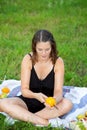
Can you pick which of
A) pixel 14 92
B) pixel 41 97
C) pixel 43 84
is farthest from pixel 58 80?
pixel 14 92

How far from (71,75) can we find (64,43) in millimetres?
1352

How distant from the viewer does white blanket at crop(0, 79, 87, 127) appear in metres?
4.73

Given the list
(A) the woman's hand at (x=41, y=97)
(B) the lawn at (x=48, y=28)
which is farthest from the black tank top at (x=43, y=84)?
(B) the lawn at (x=48, y=28)

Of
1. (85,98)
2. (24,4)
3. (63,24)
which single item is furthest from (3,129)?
(24,4)

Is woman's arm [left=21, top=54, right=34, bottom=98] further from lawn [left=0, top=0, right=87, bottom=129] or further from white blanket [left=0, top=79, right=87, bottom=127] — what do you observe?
lawn [left=0, top=0, right=87, bottom=129]

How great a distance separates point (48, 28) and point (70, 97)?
298 centimetres

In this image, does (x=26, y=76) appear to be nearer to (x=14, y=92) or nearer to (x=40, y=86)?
(x=40, y=86)

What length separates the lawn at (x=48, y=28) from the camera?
636 cm

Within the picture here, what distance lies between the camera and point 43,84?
498 cm

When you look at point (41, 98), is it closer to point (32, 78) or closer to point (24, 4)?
point (32, 78)

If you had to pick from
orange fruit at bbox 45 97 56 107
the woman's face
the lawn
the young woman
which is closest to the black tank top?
the young woman

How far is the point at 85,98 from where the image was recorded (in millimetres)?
5332

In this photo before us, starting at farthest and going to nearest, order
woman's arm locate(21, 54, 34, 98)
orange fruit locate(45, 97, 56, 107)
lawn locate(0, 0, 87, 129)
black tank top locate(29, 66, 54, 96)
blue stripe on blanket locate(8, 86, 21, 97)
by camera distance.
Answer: lawn locate(0, 0, 87, 129), blue stripe on blanket locate(8, 86, 21, 97), black tank top locate(29, 66, 54, 96), woman's arm locate(21, 54, 34, 98), orange fruit locate(45, 97, 56, 107)

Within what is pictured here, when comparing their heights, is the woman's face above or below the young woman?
above
